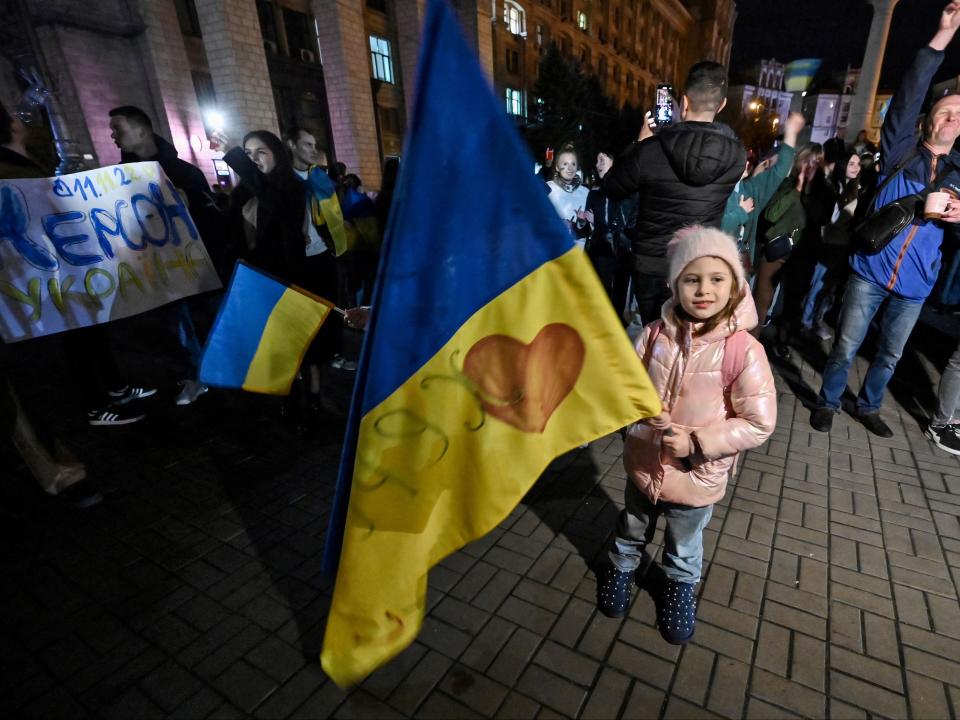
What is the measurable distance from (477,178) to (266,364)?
2004mm

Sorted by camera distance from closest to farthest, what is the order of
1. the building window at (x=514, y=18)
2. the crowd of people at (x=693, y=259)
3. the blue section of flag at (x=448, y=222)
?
the blue section of flag at (x=448, y=222)
the crowd of people at (x=693, y=259)
the building window at (x=514, y=18)

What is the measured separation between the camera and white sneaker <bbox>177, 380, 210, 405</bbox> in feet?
16.0

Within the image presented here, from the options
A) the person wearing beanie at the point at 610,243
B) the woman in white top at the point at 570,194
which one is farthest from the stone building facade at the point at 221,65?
the person wearing beanie at the point at 610,243

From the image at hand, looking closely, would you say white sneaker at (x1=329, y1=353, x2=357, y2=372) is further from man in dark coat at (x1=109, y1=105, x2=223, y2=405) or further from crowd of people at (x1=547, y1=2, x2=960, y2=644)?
crowd of people at (x1=547, y1=2, x2=960, y2=644)

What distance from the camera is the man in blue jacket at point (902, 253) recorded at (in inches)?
125

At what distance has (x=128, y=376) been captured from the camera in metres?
5.59

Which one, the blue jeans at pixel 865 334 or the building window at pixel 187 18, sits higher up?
the building window at pixel 187 18

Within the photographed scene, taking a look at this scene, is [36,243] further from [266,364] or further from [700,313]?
[700,313]

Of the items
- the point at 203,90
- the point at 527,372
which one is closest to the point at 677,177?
the point at 527,372

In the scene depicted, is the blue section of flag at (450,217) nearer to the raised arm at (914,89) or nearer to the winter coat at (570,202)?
the raised arm at (914,89)

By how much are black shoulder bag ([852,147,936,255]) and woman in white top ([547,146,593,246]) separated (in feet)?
A: 7.72

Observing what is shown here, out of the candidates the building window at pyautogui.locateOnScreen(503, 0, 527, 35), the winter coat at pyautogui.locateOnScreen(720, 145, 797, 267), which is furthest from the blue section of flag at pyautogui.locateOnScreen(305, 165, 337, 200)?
the building window at pyautogui.locateOnScreen(503, 0, 527, 35)

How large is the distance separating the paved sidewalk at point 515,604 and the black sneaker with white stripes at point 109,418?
73cm

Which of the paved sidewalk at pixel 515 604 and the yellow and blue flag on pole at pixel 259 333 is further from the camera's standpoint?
the yellow and blue flag on pole at pixel 259 333
